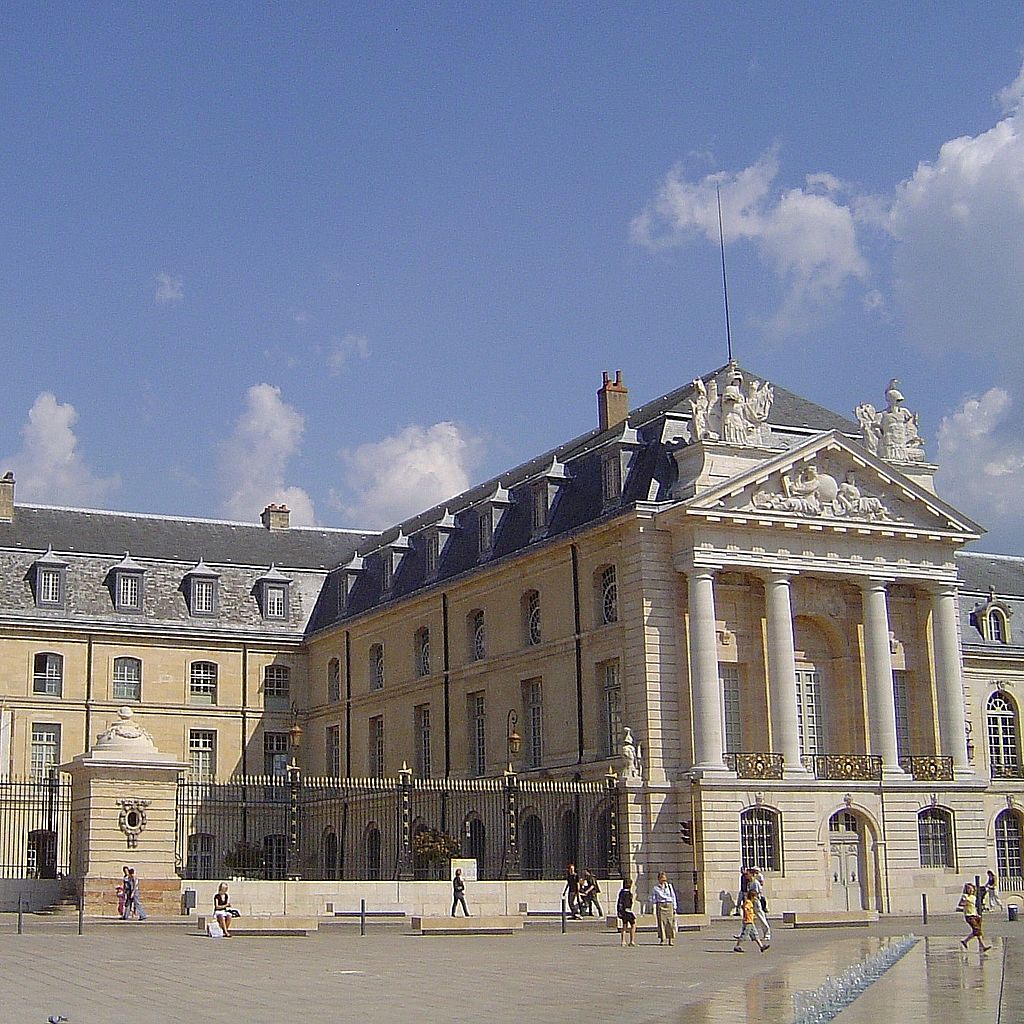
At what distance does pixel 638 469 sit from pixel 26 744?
26.0 m

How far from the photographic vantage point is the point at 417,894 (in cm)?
3819

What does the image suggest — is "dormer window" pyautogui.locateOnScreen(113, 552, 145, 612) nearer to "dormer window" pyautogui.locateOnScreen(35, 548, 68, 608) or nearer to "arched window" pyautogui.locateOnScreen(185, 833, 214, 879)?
"dormer window" pyautogui.locateOnScreen(35, 548, 68, 608)

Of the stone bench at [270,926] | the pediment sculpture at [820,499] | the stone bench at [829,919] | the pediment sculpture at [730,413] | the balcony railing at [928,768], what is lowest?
the stone bench at [829,919]

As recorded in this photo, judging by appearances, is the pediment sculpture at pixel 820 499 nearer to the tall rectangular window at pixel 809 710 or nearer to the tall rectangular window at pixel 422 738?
the tall rectangular window at pixel 809 710

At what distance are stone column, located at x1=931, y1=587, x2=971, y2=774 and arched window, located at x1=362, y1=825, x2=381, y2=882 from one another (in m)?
17.9

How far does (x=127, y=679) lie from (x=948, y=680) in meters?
30.5

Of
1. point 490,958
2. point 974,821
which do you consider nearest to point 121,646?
point 974,821

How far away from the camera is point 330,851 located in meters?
55.7

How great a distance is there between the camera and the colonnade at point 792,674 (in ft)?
141

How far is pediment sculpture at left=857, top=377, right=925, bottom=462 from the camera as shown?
157ft

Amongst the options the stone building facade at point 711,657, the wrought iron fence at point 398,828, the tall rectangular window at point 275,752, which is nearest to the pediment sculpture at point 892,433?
the stone building facade at point 711,657

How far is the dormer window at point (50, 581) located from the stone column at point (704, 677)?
2743 centimetres

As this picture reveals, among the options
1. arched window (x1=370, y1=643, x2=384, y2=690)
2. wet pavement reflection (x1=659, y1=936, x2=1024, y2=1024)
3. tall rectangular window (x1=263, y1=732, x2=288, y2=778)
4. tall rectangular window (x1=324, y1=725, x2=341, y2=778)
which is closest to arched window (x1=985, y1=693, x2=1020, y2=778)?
arched window (x1=370, y1=643, x2=384, y2=690)

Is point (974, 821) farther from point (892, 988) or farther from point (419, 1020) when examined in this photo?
point (419, 1020)
